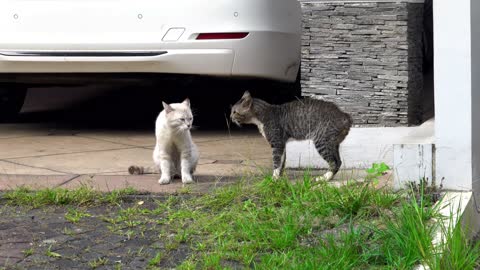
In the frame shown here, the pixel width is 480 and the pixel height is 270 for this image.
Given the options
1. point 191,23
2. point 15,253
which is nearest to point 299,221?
point 15,253

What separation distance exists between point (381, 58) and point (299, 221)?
2.01 m

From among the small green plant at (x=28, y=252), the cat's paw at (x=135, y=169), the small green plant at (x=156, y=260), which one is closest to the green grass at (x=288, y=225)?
the small green plant at (x=156, y=260)

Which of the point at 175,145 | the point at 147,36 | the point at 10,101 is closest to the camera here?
the point at 175,145

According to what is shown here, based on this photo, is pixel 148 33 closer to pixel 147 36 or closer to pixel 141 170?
pixel 147 36

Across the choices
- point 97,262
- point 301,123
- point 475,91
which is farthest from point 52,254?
point 475,91

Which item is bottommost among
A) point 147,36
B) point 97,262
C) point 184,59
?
point 97,262

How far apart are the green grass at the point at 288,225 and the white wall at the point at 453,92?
22 centimetres

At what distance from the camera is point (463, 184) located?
497 centimetres

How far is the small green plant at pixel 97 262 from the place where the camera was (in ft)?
13.2

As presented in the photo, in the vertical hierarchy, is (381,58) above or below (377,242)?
above

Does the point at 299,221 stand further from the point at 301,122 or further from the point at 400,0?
the point at 400,0

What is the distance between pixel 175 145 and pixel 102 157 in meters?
0.98

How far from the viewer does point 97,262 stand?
13.4 ft

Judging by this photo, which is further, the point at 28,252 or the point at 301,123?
the point at 301,123
